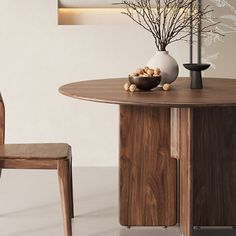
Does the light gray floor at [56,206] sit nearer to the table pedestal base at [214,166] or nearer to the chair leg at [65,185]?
the table pedestal base at [214,166]

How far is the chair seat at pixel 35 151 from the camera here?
125 inches

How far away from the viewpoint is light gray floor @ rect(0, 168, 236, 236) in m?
3.42

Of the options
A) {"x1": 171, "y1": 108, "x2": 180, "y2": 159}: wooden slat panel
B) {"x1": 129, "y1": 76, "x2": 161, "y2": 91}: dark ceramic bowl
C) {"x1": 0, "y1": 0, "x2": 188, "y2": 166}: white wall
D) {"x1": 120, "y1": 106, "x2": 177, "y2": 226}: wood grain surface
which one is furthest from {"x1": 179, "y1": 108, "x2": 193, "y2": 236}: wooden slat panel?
{"x1": 0, "y1": 0, "x2": 188, "y2": 166}: white wall

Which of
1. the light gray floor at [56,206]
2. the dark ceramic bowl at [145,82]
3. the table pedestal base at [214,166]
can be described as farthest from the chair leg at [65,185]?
the table pedestal base at [214,166]

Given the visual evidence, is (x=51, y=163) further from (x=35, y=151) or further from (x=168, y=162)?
(x=168, y=162)

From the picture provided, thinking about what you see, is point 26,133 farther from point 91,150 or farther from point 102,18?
point 102,18

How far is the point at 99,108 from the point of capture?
197 inches

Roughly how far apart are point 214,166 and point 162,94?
0.61m

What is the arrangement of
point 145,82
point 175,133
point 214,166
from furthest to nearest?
point 214,166 < point 175,133 < point 145,82

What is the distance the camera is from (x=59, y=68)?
4.95 meters

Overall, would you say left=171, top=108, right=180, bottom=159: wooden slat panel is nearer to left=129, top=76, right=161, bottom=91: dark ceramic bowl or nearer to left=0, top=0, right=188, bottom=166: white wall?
left=129, top=76, right=161, bottom=91: dark ceramic bowl

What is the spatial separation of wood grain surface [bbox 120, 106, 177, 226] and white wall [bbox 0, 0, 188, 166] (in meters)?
1.65

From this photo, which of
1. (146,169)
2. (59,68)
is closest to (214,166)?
(146,169)

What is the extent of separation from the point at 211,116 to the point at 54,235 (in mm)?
1097
